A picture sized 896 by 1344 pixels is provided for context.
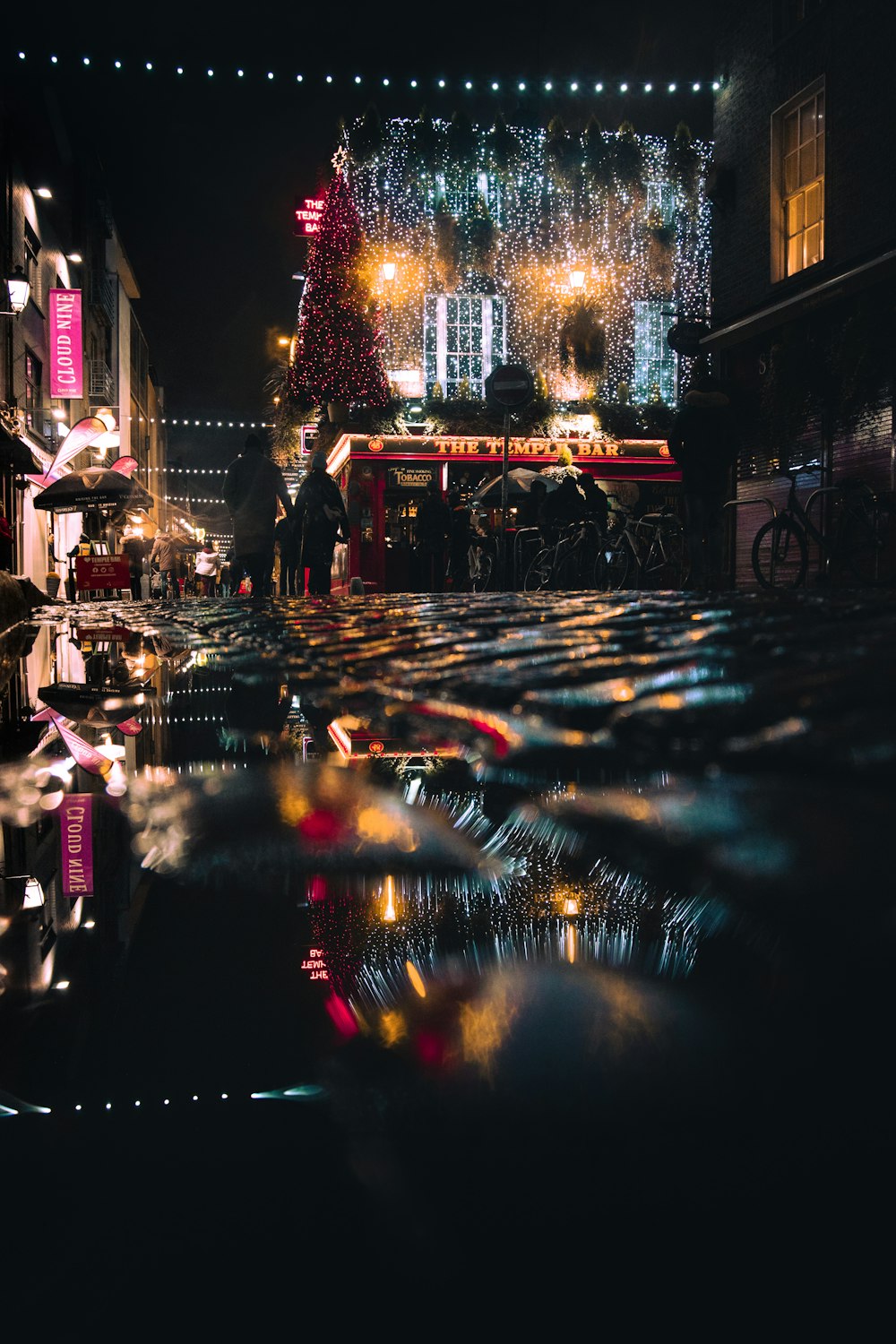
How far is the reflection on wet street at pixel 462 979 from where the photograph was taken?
0.55 meters

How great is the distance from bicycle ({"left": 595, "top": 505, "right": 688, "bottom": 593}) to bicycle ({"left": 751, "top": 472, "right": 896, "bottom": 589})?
2.44 metres

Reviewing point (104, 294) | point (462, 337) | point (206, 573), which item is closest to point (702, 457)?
point (462, 337)

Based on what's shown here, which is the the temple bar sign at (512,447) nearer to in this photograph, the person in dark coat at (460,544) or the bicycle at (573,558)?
the person in dark coat at (460,544)

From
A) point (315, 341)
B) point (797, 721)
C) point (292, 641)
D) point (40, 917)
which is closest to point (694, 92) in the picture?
point (315, 341)

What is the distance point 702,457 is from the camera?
37.4 ft

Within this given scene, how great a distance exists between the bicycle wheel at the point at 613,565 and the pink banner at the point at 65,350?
822 inches

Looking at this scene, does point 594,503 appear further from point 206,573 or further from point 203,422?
point 203,422

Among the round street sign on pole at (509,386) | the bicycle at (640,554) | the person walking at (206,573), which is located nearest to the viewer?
the round street sign on pole at (509,386)

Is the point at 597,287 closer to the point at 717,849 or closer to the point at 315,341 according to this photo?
the point at 315,341

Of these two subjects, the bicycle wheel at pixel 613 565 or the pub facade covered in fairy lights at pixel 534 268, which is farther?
the pub facade covered in fairy lights at pixel 534 268

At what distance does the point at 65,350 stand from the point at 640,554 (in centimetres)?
2199

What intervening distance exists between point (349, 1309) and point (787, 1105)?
25 cm

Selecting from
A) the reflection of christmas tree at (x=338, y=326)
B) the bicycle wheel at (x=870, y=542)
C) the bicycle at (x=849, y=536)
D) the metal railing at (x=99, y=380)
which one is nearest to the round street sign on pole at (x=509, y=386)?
the bicycle at (x=849, y=536)

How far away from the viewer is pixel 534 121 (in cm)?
2795
